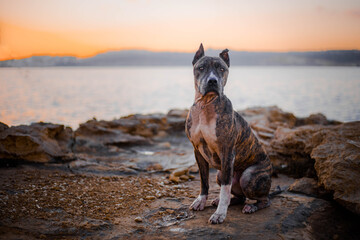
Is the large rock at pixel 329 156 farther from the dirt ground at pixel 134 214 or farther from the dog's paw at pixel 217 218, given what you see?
the dog's paw at pixel 217 218

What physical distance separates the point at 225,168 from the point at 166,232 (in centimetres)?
114

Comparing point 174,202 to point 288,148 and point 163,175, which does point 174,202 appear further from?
point 288,148

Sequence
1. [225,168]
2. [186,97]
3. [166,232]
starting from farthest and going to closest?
[186,97] → [225,168] → [166,232]

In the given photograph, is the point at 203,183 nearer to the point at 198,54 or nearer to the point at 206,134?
the point at 206,134

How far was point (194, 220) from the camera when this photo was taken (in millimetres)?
3990

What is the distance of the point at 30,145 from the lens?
20.6 feet

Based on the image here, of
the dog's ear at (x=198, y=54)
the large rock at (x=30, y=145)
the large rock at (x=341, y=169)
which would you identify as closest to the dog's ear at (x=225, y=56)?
the dog's ear at (x=198, y=54)

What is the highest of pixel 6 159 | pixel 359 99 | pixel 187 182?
pixel 359 99

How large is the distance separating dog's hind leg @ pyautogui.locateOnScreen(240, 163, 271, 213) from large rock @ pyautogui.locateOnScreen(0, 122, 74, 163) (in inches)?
165

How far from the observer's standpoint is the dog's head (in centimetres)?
366

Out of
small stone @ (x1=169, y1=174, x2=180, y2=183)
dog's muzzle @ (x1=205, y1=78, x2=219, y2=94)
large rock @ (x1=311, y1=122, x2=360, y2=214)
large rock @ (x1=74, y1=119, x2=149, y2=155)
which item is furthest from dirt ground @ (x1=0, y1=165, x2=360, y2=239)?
large rock @ (x1=74, y1=119, x2=149, y2=155)

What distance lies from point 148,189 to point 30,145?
9.47 ft

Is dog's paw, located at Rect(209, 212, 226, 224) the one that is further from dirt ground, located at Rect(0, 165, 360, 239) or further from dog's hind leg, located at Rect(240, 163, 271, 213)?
dog's hind leg, located at Rect(240, 163, 271, 213)

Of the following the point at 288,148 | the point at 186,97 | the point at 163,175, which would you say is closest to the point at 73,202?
the point at 163,175
